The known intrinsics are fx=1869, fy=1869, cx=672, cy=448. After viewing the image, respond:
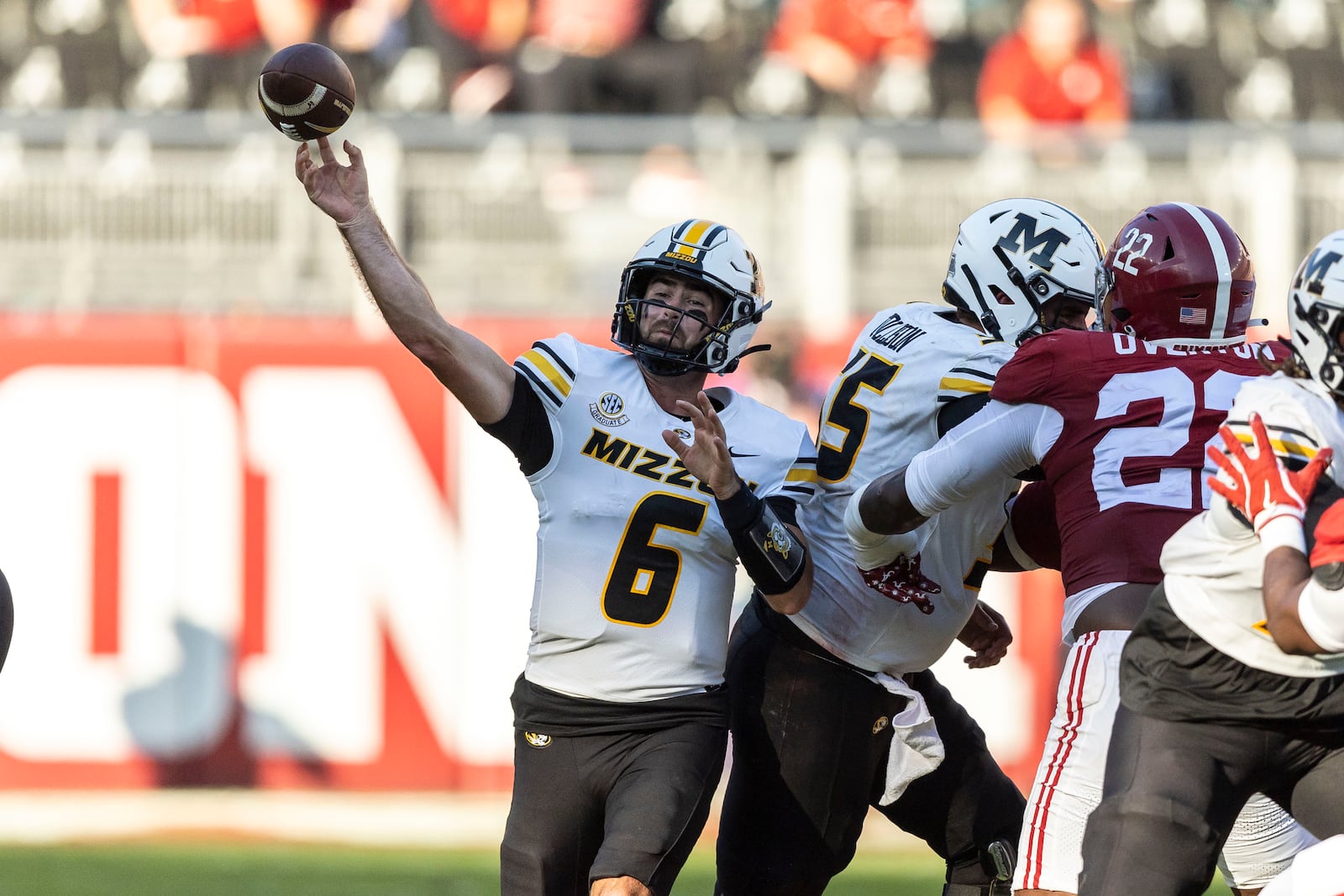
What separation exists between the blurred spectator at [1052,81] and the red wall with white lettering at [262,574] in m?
3.96

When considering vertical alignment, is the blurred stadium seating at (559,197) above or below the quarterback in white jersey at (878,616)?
above

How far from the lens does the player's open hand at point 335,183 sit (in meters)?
4.85

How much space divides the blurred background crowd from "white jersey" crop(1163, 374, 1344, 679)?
9099 millimetres

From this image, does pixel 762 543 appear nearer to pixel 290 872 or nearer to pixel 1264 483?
pixel 1264 483

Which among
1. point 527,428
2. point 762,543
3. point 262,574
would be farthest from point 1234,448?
point 262,574

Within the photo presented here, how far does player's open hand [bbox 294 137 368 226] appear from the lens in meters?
4.85

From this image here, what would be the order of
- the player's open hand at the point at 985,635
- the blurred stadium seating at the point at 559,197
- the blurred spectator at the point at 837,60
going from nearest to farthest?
the player's open hand at the point at 985,635 < the blurred stadium seating at the point at 559,197 < the blurred spectator at the point at 837,60

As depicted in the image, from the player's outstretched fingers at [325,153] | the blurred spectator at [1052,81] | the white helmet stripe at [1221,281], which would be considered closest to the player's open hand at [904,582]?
the white helmet stripe at [1221,281]

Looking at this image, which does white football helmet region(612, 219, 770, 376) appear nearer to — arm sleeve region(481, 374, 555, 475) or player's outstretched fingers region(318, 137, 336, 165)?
arm sleeve region(481, 374, 555, 475)

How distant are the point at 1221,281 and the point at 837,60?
29.7 ft

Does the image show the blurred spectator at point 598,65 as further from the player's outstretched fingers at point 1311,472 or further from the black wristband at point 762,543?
the player's outstretched fingers at point 1311,472

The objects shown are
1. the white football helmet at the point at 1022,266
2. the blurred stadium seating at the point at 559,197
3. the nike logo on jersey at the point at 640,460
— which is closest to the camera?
the nike logo on jersey at the point at 640,460

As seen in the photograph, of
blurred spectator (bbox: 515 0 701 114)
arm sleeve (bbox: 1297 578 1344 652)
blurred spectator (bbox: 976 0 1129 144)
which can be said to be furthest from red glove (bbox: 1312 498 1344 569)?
blurred spectator (bbox: 515 0 701 114)

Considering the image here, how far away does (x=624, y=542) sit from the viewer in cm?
495
